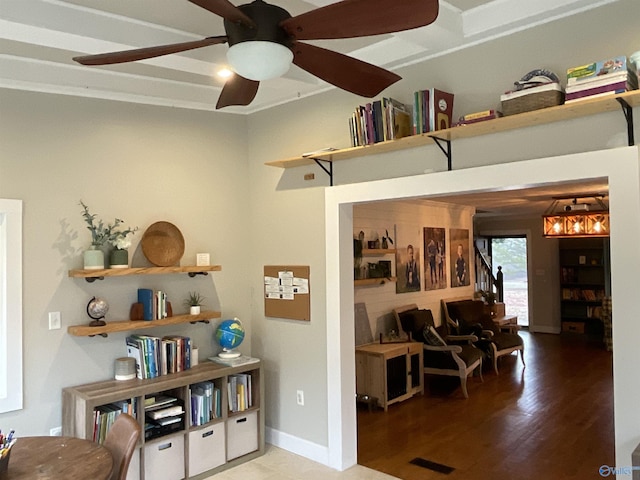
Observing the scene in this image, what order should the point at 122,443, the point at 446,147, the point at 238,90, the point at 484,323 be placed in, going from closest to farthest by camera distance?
the point at 238,90, the point at 122,443, the point at 446,147, the point at 484,323

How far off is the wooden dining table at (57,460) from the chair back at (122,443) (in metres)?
0.07

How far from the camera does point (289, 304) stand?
4043 millimetres

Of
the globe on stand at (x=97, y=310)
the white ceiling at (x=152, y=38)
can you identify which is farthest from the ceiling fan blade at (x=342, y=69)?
the globe on stand at (x=97, y=310)

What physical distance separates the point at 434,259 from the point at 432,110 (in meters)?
4.31

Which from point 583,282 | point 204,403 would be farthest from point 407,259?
point 583,282

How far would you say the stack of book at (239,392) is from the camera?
12.7 feet

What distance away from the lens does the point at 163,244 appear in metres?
3.84

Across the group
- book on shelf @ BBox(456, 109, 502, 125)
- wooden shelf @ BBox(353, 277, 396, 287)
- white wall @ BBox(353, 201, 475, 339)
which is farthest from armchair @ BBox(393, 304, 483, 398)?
book on shelf @ BBox(456, 109, 502, 125)

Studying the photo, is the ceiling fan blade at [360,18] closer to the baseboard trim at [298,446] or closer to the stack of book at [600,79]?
the stack of book at [600,79]

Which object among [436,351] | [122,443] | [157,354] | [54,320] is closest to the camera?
[122,443]

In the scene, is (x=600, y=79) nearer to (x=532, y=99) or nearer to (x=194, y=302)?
(x=532, y=99)

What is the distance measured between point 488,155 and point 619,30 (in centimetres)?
85

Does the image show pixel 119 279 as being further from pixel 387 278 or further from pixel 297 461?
pixel 387 278

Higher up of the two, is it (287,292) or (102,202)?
(102,202)
